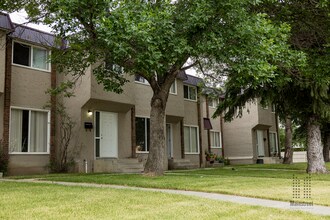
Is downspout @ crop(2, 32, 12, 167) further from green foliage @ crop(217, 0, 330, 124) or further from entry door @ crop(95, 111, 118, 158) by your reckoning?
green foliage @ crop(217, 0, 330, 124)

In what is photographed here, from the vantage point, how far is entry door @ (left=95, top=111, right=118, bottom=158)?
1864 cm

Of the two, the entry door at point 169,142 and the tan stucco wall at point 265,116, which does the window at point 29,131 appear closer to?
the entry door at point 169,142

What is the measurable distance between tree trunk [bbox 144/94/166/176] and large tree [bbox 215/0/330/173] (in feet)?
9.88

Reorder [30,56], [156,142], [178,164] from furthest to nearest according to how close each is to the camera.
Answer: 1. [178,164]
2. [30,56]
3. [156,142]

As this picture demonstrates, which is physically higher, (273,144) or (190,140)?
(190,140)

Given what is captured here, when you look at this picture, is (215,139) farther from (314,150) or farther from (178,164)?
(314,150)

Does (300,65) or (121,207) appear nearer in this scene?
(121,207)

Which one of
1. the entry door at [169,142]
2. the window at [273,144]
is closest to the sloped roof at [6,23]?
the entry door at [169,142]

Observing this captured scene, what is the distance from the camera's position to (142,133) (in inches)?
832

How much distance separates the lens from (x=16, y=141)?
16047 millimetres

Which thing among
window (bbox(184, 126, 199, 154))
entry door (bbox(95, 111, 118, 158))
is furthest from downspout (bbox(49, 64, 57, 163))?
window (bbox(184, 126, 199, 154))

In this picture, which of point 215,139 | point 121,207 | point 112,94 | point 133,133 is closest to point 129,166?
point 133,133

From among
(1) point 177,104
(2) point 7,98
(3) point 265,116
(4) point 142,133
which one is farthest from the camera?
(3) point 265,116

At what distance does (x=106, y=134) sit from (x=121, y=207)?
1269 centimetres
